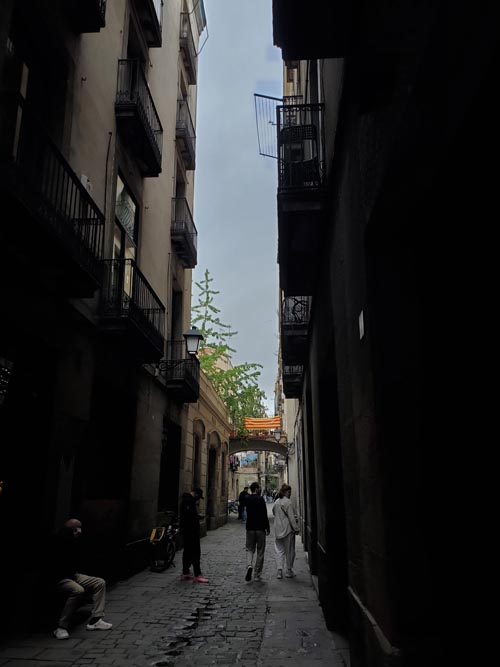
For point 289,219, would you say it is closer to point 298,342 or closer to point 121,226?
point 121,226

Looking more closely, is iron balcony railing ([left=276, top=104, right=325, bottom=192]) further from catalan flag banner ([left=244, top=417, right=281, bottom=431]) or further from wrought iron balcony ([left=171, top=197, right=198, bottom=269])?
catalan flag banner ([left=244, top=417, right=281, bottom=431])

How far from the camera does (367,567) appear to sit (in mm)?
3842

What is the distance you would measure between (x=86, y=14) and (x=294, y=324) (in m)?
7.58

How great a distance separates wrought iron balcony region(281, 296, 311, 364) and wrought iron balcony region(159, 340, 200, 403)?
2.85 m

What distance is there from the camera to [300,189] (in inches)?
260

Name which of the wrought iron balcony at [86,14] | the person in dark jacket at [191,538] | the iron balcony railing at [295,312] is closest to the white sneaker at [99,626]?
the person in dark jacket at [191,538]

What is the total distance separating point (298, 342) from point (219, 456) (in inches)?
533

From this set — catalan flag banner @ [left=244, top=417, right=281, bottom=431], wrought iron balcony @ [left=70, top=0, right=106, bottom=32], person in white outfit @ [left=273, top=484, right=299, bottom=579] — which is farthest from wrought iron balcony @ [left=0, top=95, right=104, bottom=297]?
catalan flag banner @ [left=244, top=417, right=281, bottom=431]

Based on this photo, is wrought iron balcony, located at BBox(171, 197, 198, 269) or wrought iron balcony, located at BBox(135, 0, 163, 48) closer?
wrought iron balcony, located at BBox(135, 0, 163, 48)

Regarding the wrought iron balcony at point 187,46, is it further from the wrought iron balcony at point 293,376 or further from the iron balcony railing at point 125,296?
the wrought iron balcony at point 293,376

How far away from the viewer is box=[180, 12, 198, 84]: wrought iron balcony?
1833 cm

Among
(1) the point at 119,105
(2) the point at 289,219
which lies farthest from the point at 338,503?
(1) the point at 119,105

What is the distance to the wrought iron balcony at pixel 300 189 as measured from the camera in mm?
6605

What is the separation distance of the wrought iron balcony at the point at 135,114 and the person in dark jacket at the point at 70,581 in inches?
310
